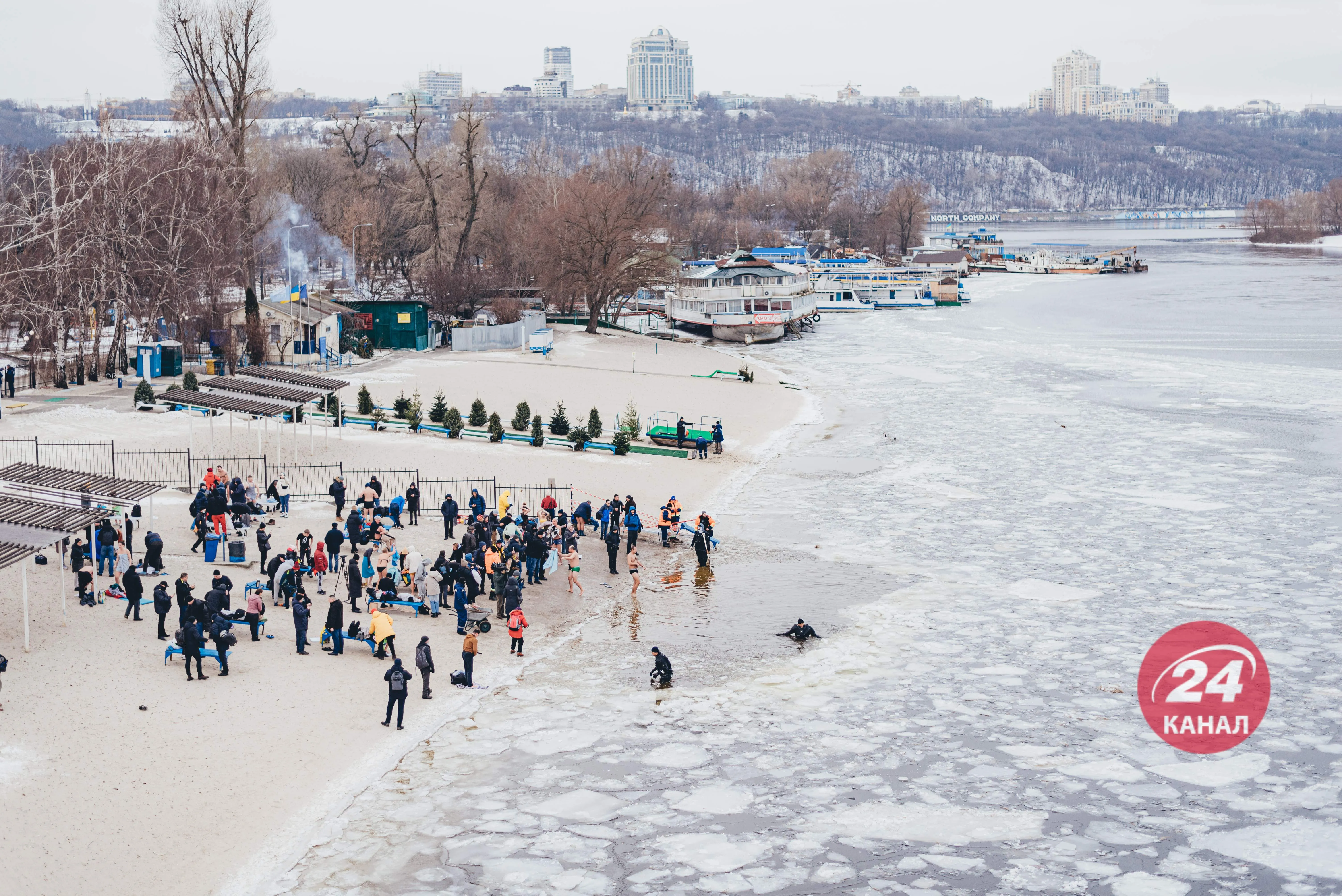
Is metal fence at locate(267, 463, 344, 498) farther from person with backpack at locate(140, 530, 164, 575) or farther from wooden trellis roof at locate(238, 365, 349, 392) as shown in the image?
person with backpack at locate(140, 530, 164, 575)

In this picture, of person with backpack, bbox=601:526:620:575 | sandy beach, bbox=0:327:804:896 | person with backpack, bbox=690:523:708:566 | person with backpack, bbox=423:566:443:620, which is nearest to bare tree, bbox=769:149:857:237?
person with backpack, bbox=690:523:708:566

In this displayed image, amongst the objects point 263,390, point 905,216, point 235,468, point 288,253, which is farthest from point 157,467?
point 905,216

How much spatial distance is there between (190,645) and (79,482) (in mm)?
7862

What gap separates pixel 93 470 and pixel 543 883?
2173 centimetres

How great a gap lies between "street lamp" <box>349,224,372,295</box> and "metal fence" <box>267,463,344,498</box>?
36879mm

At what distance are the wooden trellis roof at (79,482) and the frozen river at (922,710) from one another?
8.78m

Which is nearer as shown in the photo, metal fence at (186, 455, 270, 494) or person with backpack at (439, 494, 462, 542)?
person with backpack at (439, 494, 462, 542)

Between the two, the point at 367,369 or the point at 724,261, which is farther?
the point at 724,261

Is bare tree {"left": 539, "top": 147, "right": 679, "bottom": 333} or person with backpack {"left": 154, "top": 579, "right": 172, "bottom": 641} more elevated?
bare tree {"left": 539, "top": 147, "right": 679, "bottom": 333}

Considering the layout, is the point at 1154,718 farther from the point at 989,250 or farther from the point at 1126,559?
the point at 989,250

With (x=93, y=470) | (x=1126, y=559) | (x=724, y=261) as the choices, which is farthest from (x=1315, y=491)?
(x=724, y=261)

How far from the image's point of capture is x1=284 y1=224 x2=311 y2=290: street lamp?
80.5m

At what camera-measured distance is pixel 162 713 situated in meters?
16.8

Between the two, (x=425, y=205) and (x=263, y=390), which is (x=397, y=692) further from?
(x=425, y=205)
